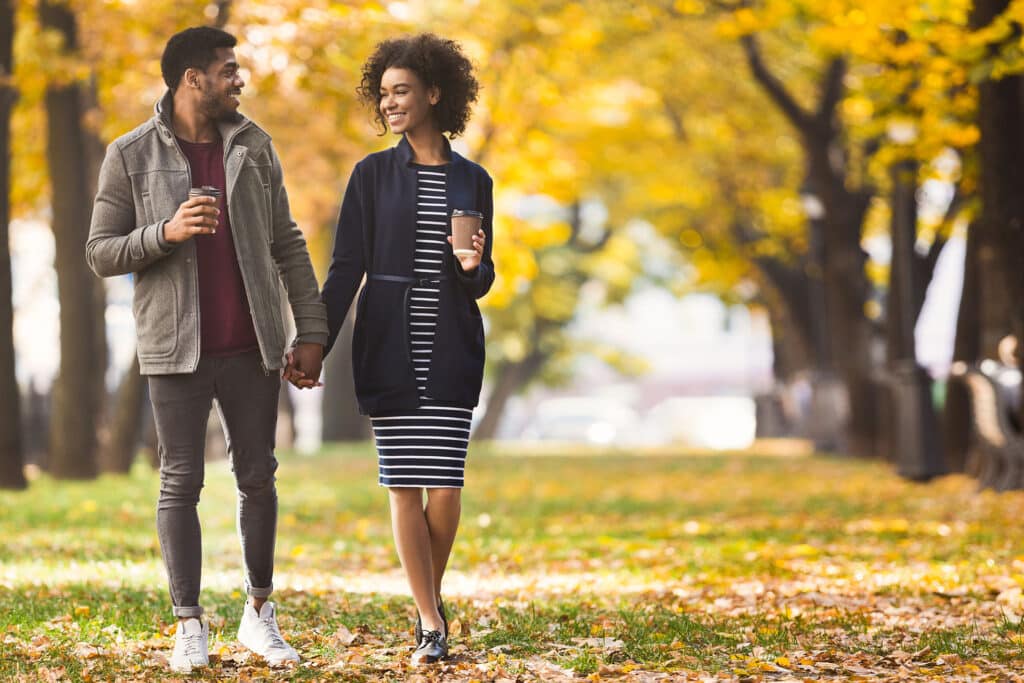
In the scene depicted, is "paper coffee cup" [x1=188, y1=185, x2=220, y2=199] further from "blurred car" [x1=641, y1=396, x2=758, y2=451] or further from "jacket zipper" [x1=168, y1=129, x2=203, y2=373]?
"blurred car" [x1=641, y1=396, x2=758, y2=451]

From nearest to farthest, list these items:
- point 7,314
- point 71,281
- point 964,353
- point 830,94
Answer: point 7,314
point 964,353
point 71,281
point 830,94

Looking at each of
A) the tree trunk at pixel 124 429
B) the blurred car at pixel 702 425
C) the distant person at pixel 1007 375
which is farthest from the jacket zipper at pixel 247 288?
the blurred car at pixel 702 425

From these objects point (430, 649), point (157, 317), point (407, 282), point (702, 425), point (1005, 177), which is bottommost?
point (702, 425)

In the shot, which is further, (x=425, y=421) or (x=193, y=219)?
(x=425, y=421)

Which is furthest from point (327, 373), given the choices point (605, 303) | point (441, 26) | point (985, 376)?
point (985, 376)

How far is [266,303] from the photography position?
5.71 meters

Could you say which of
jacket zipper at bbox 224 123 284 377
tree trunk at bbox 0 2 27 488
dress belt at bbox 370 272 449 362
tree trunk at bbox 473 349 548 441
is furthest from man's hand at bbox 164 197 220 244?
tree trunk at bbox 473 349 548 441

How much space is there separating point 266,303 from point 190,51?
2.94 feet

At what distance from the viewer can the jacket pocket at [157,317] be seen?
5.60m

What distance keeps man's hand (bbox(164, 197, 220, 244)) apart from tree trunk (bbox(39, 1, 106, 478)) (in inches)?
471

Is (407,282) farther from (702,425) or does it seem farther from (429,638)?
(702,425)

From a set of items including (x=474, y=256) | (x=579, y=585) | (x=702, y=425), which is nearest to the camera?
(x=474, y=256)

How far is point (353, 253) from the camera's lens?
5812 mm

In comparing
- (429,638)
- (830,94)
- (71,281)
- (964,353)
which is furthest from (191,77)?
(830,94)
